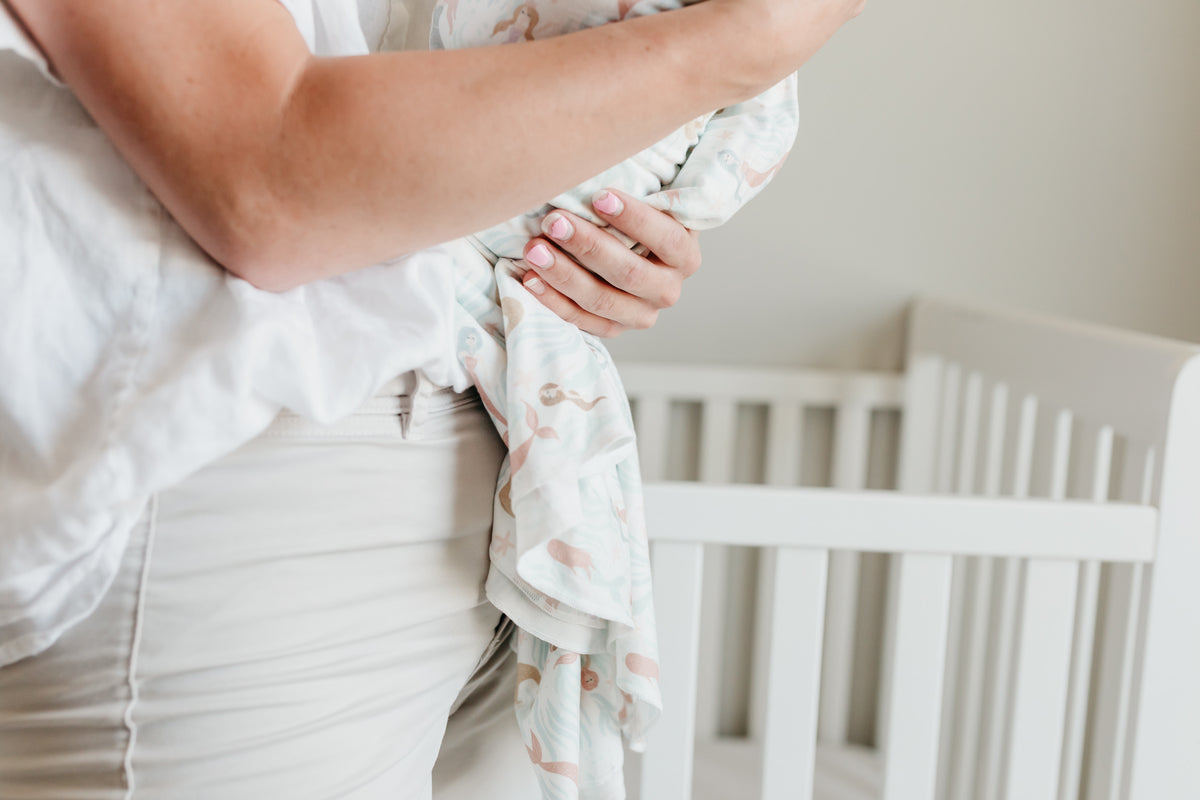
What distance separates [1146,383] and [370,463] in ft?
2.34

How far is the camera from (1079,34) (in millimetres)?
1353

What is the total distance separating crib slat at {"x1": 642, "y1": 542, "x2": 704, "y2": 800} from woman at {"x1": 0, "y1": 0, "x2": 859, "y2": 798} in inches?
13.2

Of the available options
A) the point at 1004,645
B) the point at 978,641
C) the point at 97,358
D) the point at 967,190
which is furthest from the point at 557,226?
the point at 967,190

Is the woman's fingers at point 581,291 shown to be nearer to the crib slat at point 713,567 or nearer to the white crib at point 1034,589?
the white crib at point 1034,589

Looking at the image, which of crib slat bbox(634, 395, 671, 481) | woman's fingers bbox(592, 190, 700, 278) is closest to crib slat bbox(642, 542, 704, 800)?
woman's fingers bbox(592, 190, 700, 278)

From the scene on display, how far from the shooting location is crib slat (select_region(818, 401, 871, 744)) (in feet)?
4.58

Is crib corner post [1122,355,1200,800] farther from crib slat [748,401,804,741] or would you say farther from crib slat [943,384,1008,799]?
crib slat [748,401,804,741]

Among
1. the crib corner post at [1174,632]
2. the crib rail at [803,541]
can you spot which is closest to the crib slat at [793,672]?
the crib rail at [803,541]

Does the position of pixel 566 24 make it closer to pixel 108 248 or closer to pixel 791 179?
pixel 108 248

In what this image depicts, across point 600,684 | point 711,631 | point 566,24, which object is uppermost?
point 566,24

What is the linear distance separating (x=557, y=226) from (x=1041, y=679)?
0.58 metres

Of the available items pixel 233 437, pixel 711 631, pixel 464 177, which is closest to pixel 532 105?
pixel 464 177

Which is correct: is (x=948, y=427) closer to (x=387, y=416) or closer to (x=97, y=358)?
(x=387, y=416)

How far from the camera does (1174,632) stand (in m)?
0.78
